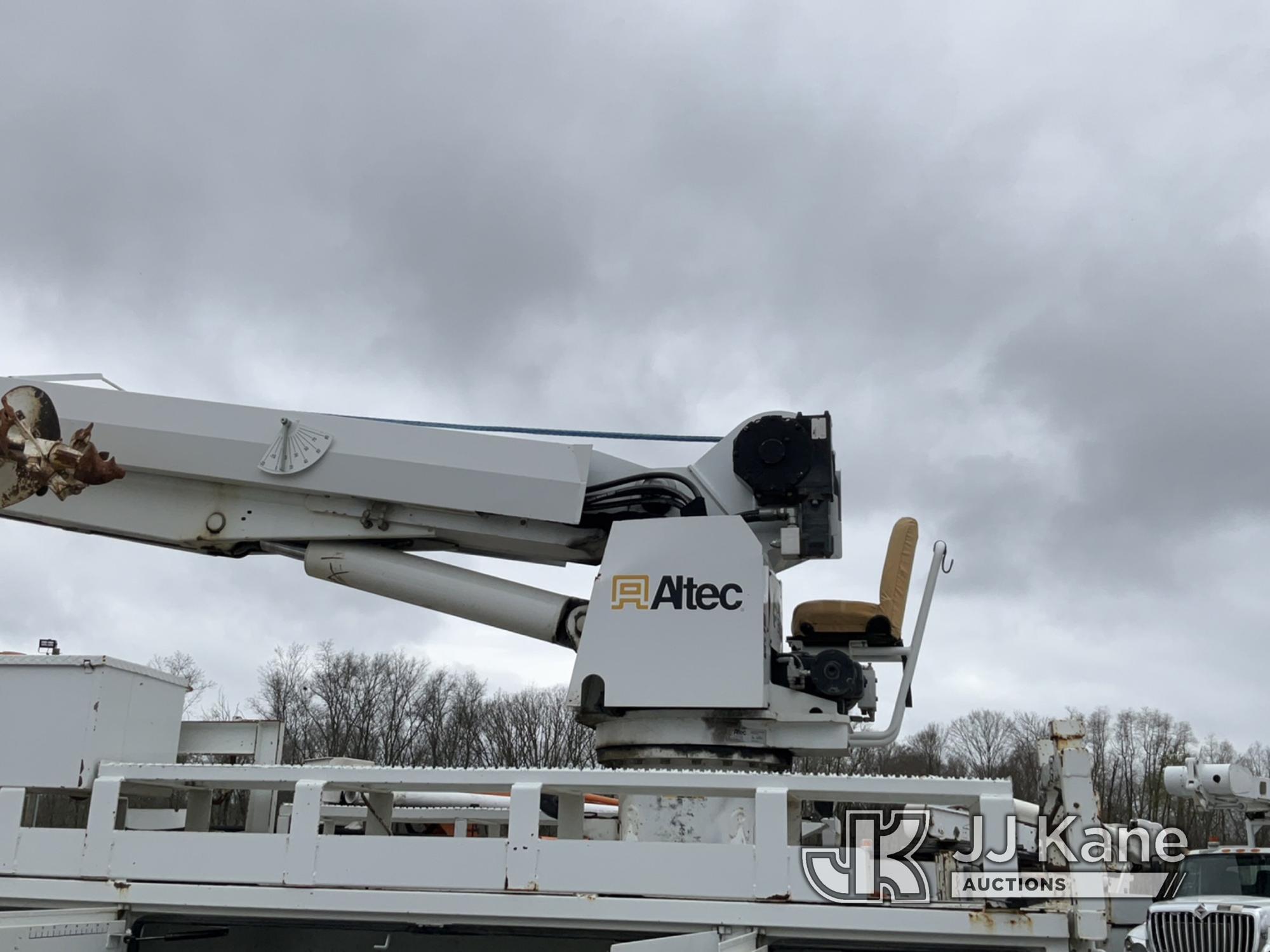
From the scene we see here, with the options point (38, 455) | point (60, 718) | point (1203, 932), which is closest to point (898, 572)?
point (1203, 932)

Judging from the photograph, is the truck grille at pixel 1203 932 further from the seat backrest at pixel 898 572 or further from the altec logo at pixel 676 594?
the altec logo at pixel 676 594

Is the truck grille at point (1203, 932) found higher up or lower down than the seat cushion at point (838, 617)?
lower down

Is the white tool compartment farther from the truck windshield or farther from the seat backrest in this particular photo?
the truck windshield

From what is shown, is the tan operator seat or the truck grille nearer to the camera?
the tan operator seat

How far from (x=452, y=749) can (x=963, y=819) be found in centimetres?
4429

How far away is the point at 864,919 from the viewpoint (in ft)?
15.9

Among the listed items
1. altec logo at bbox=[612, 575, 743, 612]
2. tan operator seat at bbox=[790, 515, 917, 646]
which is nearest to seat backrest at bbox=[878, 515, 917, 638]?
tan operator seat at bbox=[790, 515, 917, 646]

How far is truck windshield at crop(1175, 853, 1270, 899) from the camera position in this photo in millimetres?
9508

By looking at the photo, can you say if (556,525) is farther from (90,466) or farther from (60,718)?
(60,718)

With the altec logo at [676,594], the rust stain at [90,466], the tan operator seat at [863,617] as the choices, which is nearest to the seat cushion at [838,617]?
the tan operator seat at [863,617]

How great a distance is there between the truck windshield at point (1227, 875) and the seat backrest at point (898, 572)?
445 centimetres

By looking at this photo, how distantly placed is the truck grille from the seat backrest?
12.8 ft

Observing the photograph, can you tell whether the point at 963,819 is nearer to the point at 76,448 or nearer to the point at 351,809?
the point at 351,809

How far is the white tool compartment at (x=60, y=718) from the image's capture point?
6.04m
